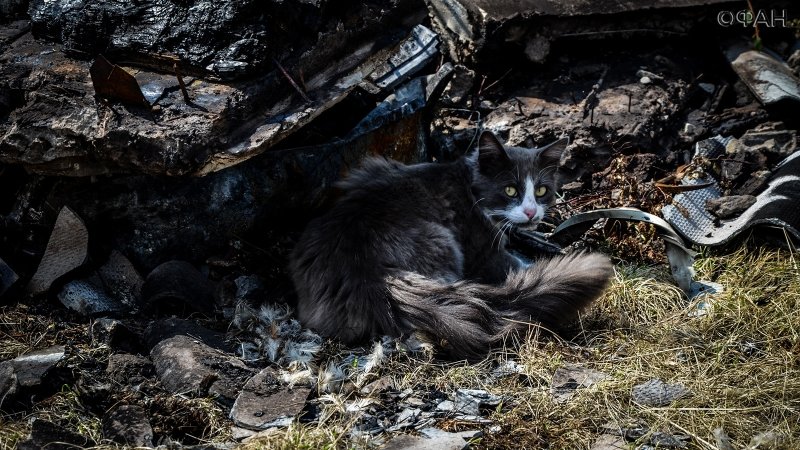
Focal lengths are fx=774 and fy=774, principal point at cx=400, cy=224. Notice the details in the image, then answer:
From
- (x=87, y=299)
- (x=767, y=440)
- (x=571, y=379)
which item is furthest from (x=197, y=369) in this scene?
(x=767, y=440)

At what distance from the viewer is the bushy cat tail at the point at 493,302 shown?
388 centimetres

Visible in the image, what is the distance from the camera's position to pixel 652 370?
3.72 meters

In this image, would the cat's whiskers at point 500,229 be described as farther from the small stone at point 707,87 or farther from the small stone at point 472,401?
the small stone at point 707,87

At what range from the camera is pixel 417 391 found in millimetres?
3635

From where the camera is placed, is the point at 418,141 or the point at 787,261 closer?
the point at 787,261

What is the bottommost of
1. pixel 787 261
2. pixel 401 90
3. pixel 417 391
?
pixel 787 261

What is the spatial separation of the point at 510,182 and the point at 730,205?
1424mm

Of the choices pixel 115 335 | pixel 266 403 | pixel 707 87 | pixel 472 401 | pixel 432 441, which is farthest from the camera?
pixel 707 87

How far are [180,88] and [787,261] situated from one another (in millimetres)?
3534

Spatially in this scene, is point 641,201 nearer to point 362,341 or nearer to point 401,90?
point 401,90

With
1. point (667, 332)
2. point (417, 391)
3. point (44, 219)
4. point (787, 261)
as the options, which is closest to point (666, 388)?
point (667, 332)

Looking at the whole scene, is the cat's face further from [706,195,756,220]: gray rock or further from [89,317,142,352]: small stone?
[89,317,142,352]: small stone

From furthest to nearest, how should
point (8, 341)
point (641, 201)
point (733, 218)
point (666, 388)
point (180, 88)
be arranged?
1. point (641, 201)
2. point (733, 218)
3. point (180, 88)
4. point (8, 341)
5. point (666, 388)

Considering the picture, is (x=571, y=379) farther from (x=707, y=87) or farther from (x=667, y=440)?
(x=707, y=87)
